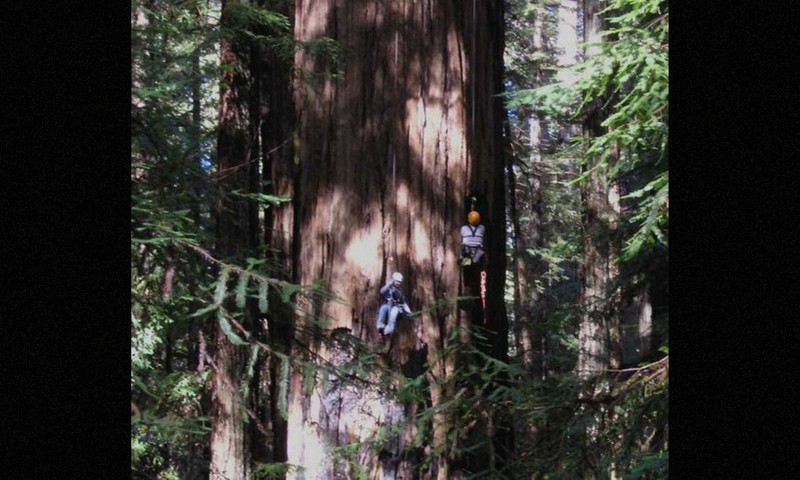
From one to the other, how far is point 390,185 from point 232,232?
159cm

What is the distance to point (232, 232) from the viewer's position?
5.63 metres

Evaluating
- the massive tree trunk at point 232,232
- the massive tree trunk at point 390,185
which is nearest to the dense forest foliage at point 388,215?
the massive tree trunk at point 390,185

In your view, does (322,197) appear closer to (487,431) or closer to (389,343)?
(389,343)

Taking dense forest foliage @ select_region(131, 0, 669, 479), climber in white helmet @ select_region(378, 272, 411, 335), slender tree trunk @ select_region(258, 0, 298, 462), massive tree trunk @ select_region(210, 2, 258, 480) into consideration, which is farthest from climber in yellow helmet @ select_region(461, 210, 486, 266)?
massive tree trunk @ select_region(210, 2, 258, 480)

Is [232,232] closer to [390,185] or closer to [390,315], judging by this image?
[390,185]

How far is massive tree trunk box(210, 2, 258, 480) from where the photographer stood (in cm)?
536

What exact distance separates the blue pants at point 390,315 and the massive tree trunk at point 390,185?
69 mm

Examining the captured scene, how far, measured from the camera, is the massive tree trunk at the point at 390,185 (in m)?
4.48

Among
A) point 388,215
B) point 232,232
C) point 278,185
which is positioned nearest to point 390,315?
point 388,215

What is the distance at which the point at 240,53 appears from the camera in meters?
5.80

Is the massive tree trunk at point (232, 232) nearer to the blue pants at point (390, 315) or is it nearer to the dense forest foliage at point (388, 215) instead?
the dense forest foliage at point (388, 215)

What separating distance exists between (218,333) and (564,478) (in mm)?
2655

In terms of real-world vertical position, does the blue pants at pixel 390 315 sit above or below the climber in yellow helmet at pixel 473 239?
below
